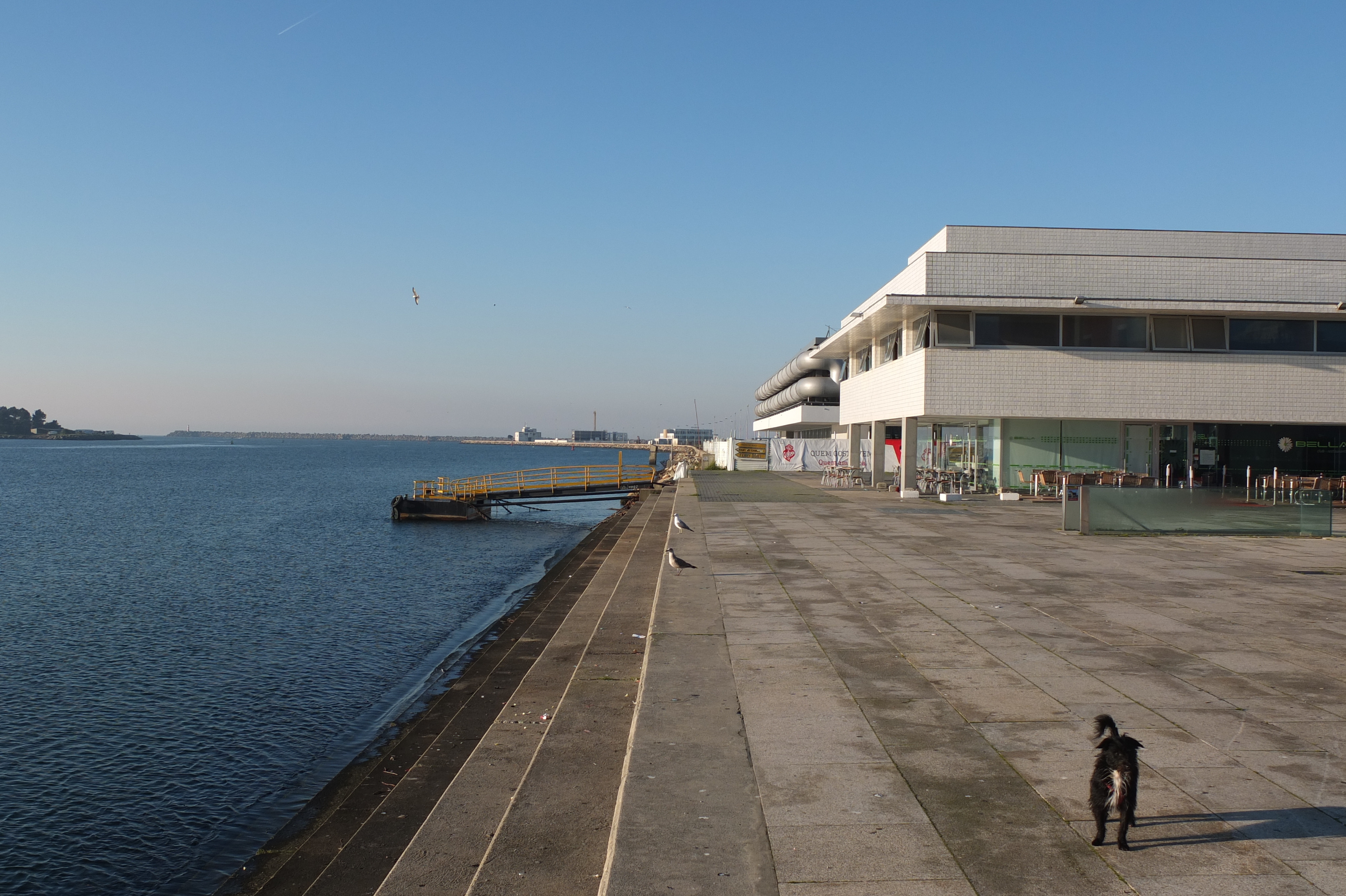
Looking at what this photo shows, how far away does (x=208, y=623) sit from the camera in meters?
19.4

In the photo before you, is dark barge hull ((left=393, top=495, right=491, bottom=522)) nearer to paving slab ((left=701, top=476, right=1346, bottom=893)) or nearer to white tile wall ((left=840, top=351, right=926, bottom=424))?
white tile wall ((left=840, top=351, right=926, bottom=424))

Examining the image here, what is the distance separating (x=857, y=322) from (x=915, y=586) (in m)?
20.8

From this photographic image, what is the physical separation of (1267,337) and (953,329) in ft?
32.6

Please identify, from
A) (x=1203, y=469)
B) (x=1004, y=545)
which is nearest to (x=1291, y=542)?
(x=1004, y=545)

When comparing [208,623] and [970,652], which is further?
[208,623]

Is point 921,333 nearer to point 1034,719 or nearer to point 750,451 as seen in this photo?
point 1034,719

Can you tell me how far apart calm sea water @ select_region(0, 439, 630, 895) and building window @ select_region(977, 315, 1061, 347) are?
51.9 ft

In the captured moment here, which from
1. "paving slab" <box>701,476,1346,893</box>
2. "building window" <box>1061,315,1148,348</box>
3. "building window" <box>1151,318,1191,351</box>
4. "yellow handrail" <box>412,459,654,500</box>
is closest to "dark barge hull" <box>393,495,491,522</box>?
"yellow handrail" <box>412,459,654,500</box>

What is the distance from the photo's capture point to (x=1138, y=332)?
28.5 metres

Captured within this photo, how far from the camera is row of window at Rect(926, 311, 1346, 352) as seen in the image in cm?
2820

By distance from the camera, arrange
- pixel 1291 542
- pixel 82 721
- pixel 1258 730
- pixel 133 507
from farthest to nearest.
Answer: pixel 133 507, pixel 1291 542, pixel 82 721, pixel 1258 730

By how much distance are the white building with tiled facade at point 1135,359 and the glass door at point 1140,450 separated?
0.14 ft

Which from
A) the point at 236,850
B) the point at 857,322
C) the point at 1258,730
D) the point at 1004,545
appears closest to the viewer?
the point at 1258,730

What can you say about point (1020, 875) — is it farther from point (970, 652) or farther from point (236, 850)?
point (236, 850)
